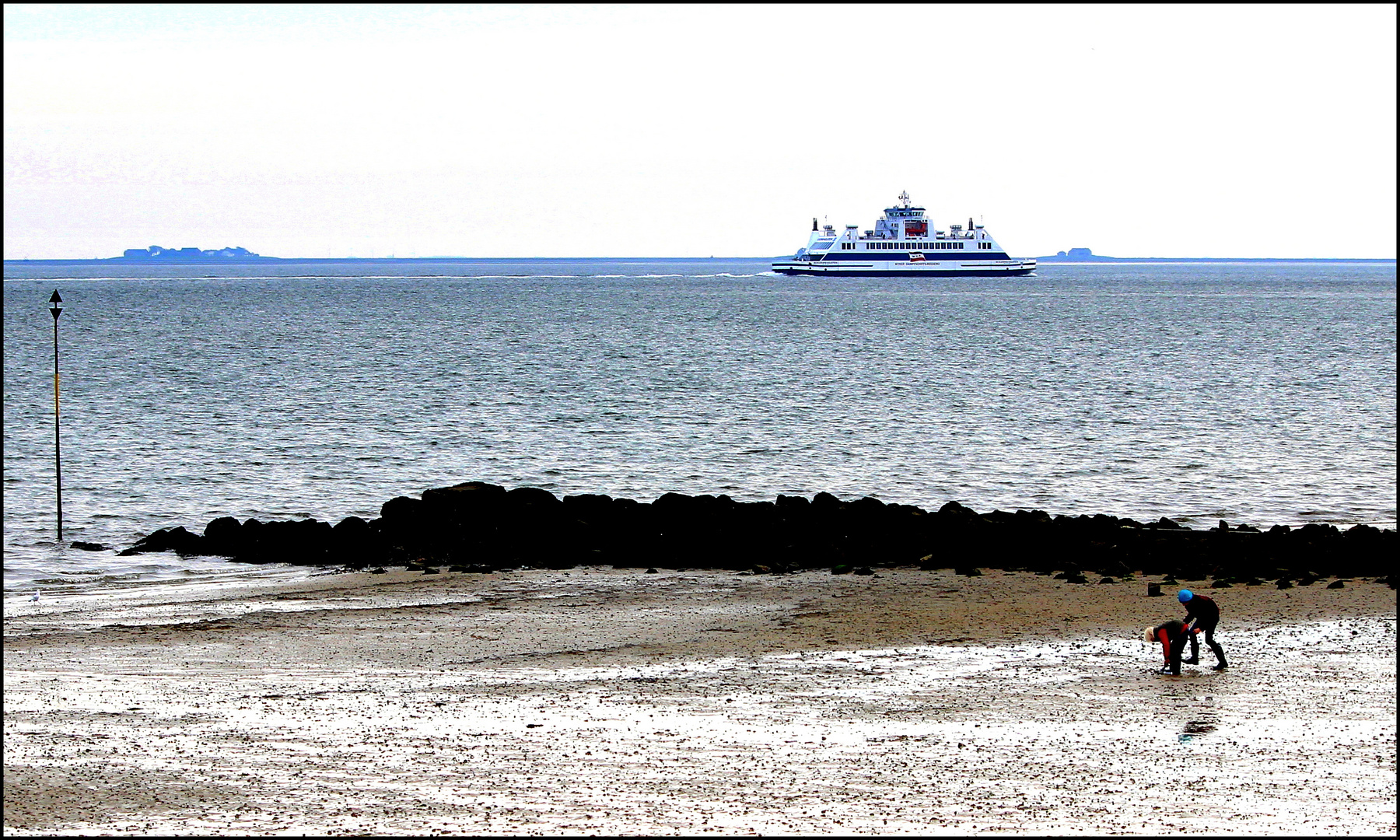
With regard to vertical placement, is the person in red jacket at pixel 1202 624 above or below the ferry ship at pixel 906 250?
below

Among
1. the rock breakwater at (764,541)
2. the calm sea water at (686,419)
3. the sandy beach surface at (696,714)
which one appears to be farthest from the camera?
the calm sea water at (686,419)

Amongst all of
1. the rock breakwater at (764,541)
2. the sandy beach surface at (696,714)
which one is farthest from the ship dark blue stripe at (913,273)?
the sandy beach surface at (696,714)

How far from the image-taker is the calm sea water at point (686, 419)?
89.9 ft

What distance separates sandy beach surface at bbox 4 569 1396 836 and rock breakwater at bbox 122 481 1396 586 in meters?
1.52

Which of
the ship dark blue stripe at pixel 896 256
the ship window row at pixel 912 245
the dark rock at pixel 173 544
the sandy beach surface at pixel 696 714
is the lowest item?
the dark rock at pixel 173 544

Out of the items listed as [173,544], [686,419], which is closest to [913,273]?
[686,419]

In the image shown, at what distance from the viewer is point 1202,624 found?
13.9 metres

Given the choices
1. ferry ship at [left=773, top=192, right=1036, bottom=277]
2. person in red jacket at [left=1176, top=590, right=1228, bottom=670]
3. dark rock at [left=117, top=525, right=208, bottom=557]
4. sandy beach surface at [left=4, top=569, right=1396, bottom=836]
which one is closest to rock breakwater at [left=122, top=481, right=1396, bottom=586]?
dark rock at [left=117, top=525, right=208, bottom=557]

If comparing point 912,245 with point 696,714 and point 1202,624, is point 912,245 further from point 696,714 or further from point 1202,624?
point 696,714

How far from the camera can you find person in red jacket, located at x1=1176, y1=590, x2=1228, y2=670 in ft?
45.3

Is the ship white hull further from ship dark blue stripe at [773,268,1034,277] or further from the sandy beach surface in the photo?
the sandy beach surface

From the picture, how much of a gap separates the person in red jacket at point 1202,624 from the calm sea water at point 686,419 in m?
10.7

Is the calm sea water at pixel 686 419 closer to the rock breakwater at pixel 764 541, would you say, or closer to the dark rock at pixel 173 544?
the dark rock at pixel 173 544

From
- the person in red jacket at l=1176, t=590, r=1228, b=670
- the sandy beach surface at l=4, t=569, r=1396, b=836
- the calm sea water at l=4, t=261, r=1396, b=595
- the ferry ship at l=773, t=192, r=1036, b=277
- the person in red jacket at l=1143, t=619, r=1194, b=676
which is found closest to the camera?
the sandy beach surface at l=4, t=569, r=1396, b=836
